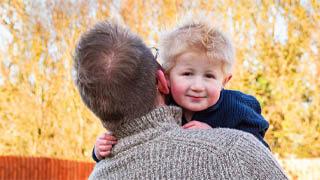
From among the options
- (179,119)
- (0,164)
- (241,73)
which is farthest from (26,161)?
(179,119)

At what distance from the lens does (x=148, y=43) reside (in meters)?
6.45

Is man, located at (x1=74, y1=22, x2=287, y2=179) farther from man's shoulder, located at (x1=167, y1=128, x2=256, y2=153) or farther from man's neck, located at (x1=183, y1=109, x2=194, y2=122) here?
man's neck, located at (x1=183, y1=109, x2=194, y2=122)

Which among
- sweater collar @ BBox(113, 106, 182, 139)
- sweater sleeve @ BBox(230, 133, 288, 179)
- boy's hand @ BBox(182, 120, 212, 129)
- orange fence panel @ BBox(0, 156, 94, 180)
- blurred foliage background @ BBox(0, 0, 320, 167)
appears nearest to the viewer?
sweater sleeve @ BBox(230, 133, 288, 179)

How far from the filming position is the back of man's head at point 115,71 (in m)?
1.56

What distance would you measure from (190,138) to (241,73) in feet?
17.2

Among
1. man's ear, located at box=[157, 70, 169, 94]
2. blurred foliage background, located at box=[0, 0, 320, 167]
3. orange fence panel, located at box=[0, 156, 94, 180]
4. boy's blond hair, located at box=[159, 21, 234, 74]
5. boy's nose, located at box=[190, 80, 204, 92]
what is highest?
boy's blond hair, located at box=[159, 21, 234, 74]

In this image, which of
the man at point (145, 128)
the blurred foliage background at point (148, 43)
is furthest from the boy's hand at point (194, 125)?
the blurred foliage background at point (148, 43)

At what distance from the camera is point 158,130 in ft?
5.32

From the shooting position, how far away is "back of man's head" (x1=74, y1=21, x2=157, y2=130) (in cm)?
156

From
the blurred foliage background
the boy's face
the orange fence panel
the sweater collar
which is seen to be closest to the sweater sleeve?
the sweater collar

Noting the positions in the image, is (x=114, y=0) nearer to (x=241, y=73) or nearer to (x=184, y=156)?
(x=241, y=73)

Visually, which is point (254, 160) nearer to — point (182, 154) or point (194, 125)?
point (182, 154)

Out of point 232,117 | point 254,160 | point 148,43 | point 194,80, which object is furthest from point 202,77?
point 148,43

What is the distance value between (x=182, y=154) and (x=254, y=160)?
0.17m
